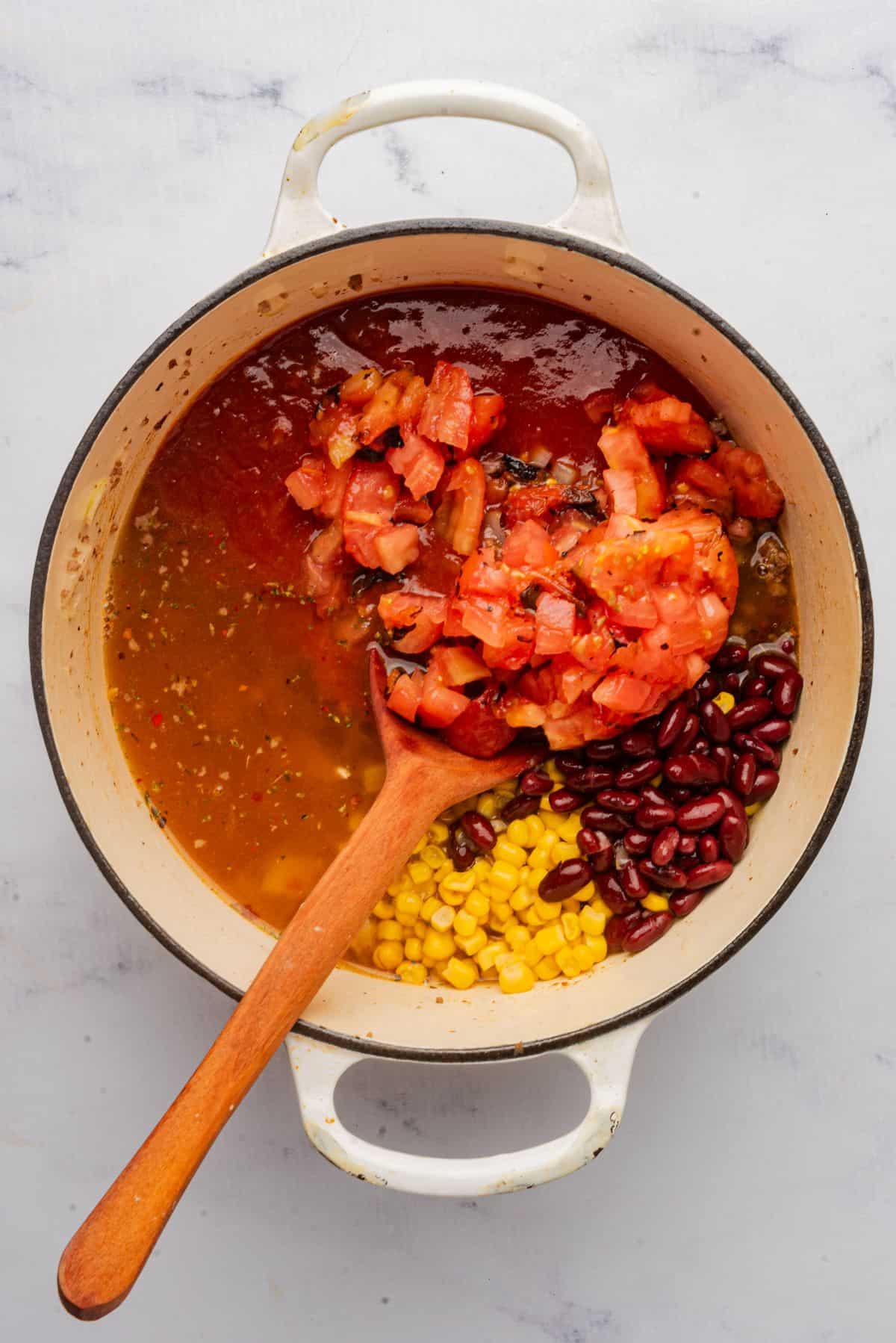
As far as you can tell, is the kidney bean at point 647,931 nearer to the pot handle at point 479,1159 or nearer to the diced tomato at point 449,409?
the pot handle at point 479,1159

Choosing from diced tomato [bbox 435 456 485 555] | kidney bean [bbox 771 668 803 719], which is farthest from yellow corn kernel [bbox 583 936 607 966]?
diced tomato [bbox 435 456 485 555]

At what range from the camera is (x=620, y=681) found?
2357 mm

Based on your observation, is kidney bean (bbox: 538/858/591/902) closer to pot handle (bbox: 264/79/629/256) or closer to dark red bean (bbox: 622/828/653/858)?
dark red bean (bbox: 622/828/653/858)

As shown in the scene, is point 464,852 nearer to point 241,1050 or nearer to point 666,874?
point 666,874

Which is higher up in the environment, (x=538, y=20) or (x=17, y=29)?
(x=538, y=20)

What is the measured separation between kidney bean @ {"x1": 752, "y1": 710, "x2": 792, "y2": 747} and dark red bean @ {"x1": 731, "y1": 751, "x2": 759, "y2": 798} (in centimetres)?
5

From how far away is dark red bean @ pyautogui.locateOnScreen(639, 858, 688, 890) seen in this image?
246 cm

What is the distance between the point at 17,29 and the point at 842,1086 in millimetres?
3391

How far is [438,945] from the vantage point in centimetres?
260

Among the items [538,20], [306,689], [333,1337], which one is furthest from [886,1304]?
[538,20]

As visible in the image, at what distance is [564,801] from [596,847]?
5.0 inches

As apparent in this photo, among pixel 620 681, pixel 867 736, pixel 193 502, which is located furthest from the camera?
pixel 867 736

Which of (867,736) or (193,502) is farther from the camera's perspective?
(867,736)

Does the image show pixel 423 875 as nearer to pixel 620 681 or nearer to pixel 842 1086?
pixel 620 681
